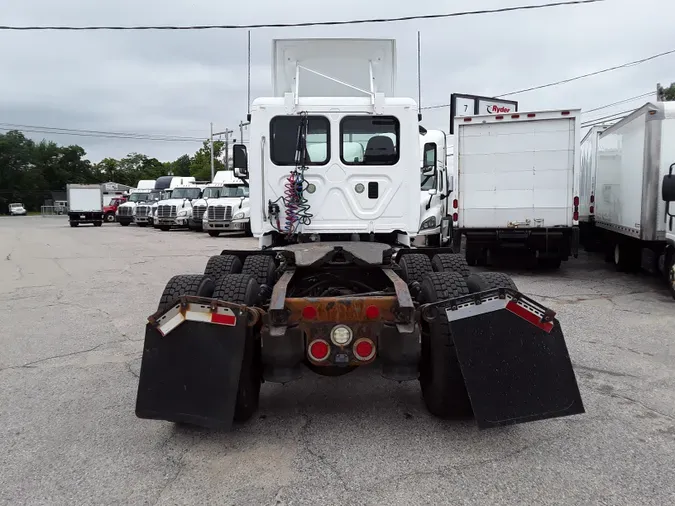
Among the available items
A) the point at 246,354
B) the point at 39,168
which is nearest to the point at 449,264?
the point at 246,354

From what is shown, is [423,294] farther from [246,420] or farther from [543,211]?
[543,211]

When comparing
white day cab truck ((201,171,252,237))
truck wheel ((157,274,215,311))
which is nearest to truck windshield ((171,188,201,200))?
white day cab truck ((201,171,252,237))

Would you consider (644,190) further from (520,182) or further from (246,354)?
(246,354)

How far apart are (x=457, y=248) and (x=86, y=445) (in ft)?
31.8

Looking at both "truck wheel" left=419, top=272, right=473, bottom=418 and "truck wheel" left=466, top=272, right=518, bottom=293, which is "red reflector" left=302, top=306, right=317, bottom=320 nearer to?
"truck wheel" left=419, top=272, right=473, bottom=418

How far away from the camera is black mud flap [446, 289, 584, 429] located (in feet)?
12.1

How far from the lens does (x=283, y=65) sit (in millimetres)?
7230

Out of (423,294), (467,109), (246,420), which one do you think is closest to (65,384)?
(246,420)

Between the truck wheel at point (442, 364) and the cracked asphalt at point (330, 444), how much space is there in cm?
19

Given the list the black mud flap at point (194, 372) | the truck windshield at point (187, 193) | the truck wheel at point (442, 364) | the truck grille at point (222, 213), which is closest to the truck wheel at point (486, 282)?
the truck wheel at point (442, 364)

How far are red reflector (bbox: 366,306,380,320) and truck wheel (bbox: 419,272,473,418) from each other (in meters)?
0.39

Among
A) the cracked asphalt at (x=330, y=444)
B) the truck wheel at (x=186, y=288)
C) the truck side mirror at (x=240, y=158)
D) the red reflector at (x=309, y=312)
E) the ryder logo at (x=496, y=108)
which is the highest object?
the ryder logo at (x=496, y=108)

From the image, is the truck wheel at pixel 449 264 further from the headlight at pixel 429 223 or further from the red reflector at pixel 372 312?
the headlight at pixel 429 223

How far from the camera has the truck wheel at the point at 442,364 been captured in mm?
3953
